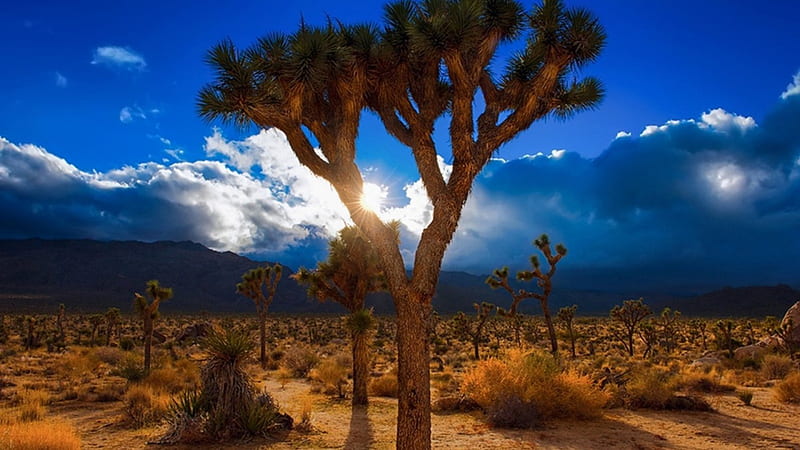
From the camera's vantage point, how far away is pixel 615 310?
31.8 meters

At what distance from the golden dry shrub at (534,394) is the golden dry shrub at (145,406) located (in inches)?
307

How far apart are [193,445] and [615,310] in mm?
29298

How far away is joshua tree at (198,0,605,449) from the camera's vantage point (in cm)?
743

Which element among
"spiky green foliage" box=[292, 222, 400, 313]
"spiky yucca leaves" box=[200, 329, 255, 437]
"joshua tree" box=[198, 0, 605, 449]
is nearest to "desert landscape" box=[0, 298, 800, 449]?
"spiky yucca leaves" box=[200, 329, 255, 437]

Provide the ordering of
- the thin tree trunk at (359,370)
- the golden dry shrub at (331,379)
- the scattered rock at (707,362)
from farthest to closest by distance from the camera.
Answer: the scattered rock at (707,362) < the golden dry shrub at (331,379) < the thin tree trunk at (359,370)

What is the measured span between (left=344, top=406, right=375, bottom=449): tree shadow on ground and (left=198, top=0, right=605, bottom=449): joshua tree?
348 centimetres

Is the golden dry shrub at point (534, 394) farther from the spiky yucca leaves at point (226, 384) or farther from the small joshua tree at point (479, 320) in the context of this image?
the small joshua tree at point (479, 320)

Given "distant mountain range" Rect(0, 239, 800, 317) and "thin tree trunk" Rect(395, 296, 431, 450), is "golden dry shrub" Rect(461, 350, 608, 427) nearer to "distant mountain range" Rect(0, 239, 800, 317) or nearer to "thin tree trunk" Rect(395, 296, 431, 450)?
"thin tree trunk" Rect(395, 296, 431, 450)

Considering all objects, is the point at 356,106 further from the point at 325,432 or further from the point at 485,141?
the point at 325,432

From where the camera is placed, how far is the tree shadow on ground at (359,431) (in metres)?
9.55

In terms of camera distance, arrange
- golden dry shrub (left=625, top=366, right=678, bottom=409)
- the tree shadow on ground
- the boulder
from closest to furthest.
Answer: the tree shadow on ground
golden dry shrub (left=625, top=366, right=678, bottom=409)
the boulder

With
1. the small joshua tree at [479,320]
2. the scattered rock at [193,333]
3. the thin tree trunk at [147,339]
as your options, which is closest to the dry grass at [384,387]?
the thin tree trunk at [147,339]

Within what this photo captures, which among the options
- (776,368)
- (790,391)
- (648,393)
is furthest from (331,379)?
(776,368)

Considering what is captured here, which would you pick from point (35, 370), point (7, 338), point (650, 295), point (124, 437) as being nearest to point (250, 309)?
point (7, 338)
